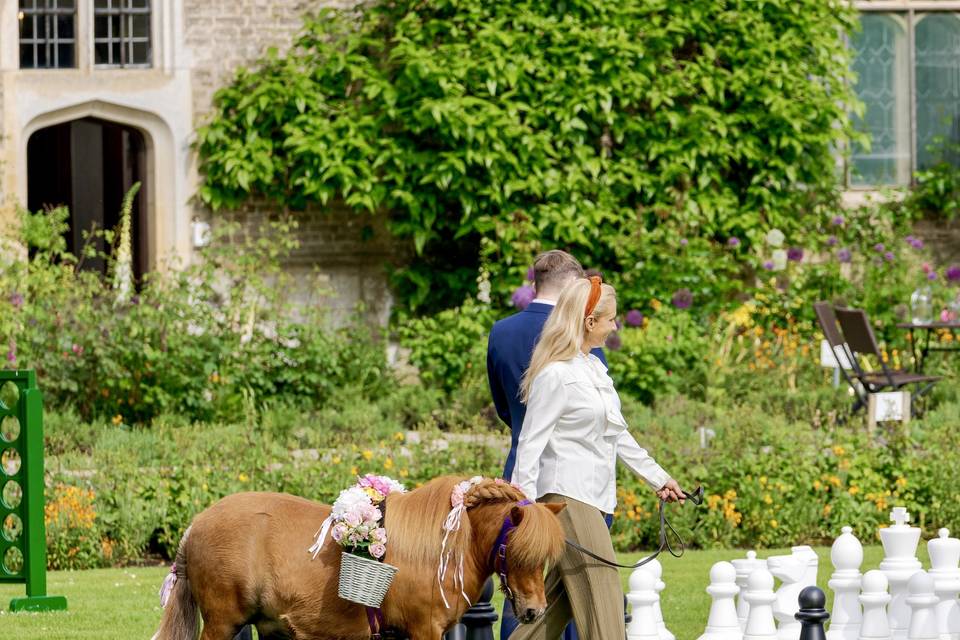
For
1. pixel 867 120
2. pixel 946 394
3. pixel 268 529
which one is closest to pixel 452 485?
pixel 268 529

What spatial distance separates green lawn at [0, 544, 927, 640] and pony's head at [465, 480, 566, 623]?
6.92 ft

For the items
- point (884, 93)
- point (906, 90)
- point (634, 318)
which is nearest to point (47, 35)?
point (634, 318)

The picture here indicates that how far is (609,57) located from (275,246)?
11.7 ft

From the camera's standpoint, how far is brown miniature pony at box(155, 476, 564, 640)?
402 cm

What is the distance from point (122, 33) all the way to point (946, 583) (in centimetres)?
1121

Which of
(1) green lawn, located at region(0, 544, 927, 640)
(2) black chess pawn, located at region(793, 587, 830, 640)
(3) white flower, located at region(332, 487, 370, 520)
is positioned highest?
(3) white flower, located at region(332, 487, 370, 520)

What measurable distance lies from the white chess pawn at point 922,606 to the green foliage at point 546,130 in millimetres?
9148

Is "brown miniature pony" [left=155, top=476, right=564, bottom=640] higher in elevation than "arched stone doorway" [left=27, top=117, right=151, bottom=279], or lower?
lower

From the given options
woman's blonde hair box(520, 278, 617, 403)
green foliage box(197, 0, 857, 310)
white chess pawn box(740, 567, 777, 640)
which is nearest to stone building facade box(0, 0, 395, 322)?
green foliage box(197, 0, 857, 310)

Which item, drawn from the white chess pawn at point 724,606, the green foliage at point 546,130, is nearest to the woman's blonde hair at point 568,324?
the white chess pawn at point 724,606

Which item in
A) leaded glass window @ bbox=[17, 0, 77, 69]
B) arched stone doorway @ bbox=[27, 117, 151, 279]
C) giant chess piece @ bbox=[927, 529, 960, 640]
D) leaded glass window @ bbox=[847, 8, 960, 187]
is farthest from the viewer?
arched stone doorway @ bbox=[27, 117, 151, 279]

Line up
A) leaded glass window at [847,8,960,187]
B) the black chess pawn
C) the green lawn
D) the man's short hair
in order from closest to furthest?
the black chess pawn
the man's short hair
the green lawn
leaded glass window at [847,8,960,187]

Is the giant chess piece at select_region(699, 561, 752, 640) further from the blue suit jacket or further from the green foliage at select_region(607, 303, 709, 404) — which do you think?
the green foliage at select_region(607, 303, 709, 404)

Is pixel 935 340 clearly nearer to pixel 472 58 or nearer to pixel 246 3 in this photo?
pixel 472 58
